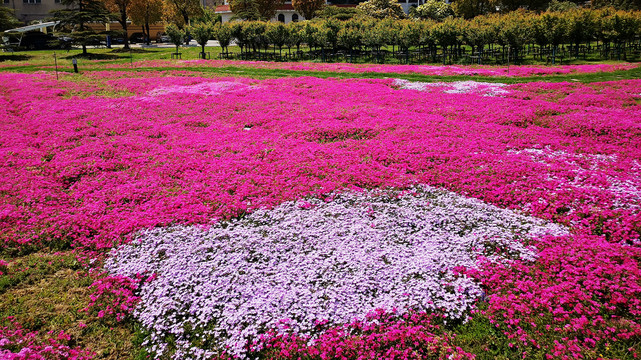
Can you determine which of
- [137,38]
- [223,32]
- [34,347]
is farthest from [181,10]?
[34,347]

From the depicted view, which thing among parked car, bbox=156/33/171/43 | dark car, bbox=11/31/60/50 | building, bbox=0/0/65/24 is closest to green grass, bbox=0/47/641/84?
dark car, bbox=11/31/60/50

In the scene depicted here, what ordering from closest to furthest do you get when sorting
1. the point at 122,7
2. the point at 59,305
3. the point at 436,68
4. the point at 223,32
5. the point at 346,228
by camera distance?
the point at 59,305
the point at 346,228
the point at 436,68
the point at 223,32
the point at 122,7

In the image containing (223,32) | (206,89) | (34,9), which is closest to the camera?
(206,89)

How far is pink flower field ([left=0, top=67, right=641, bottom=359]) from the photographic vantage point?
6.70 m

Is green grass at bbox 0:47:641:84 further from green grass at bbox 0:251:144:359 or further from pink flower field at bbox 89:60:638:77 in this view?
green grass at bbox 0:251:144:359

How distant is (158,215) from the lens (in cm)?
1084

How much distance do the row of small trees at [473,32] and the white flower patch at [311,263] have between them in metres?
43.5

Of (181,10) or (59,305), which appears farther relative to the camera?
(181,10)

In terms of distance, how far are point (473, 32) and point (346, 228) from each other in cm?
4812

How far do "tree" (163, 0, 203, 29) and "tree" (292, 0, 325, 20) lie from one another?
2324cm

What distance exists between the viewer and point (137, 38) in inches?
3487

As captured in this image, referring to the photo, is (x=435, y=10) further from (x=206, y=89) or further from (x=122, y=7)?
(x=206, y=89)

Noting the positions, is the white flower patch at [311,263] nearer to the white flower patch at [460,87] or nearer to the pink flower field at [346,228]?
the pink flower field at [346,228]

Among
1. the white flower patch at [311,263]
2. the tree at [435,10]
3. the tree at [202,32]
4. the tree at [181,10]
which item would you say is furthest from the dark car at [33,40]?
the tree at [435,10]
